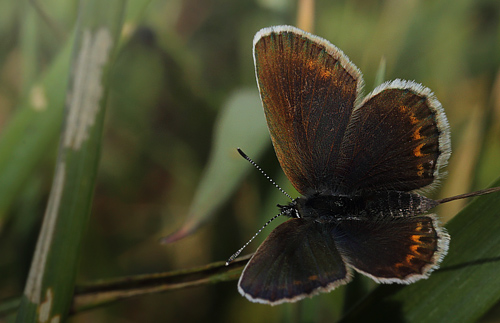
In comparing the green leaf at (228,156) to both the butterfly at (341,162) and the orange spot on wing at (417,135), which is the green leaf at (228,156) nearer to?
the butterfly at (341,162)

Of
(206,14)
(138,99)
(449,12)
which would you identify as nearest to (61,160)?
(138,99)

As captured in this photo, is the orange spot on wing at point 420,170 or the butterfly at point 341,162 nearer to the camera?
the butterfly at point 341,162

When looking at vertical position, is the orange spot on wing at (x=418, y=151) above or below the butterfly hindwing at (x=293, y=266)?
above

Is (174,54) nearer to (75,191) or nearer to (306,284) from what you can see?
(75,191)

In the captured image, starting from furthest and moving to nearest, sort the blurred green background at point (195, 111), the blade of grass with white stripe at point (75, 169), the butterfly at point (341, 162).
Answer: the blurred green background at point (195, 111) < the butterfly at point (341, 162) < the blade of grass with white stripe at point (75, 169)

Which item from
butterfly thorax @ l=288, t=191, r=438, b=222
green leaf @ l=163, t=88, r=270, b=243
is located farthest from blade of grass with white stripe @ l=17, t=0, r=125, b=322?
butterfly thorax @ l=288, t=191, r=438, b=222

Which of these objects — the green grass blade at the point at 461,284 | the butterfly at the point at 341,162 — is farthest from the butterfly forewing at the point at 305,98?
the green grass blade at the point at 461,284

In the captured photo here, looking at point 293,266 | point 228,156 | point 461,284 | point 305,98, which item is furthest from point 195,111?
point 461,284

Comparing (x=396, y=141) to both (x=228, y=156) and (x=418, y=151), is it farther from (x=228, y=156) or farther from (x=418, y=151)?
(x=228, y=156)
